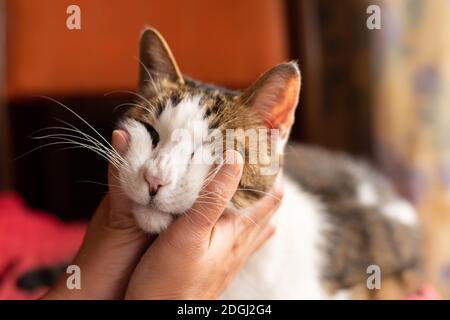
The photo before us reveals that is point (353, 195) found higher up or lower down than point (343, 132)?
lower down

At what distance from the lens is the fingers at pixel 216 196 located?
679mm

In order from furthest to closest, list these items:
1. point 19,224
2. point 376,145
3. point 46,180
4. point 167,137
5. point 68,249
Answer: point 46,180
point 376,145
point 19,224
point 68,249
point 167,137

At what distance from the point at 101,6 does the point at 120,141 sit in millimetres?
329

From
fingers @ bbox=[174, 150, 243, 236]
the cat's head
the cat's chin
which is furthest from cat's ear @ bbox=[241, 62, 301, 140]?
the cat's chin

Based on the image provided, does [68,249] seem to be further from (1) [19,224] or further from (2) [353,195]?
(2) [353,195]

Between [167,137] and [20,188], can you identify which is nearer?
[167,137]

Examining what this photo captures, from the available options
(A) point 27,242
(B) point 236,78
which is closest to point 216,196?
(B) point 236,78

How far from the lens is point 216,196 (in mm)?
697

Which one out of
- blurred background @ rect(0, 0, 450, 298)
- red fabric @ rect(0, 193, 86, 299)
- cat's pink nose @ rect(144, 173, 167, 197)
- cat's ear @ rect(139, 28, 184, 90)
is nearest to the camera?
cat's pink nose @ rect(144, 173, 167, 197)

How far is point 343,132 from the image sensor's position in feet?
Answer: 6.64

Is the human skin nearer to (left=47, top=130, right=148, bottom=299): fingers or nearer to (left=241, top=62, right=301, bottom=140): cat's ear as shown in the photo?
(left=47, top=130, right=148, bottom=299): fingers

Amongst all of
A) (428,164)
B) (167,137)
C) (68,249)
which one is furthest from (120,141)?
(428,164)

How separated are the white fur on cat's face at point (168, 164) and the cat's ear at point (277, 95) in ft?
0.29

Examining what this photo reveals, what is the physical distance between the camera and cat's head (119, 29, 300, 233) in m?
0.67
